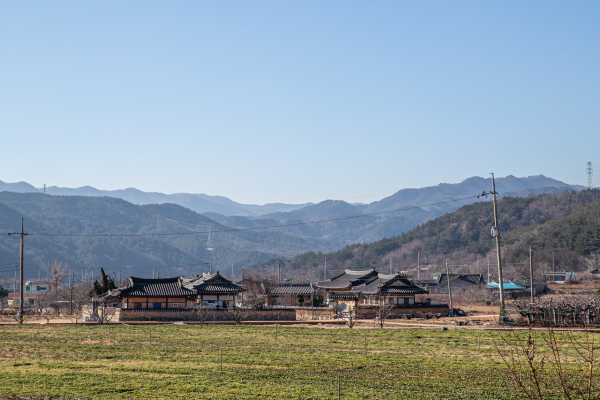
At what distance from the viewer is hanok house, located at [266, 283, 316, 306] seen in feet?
282

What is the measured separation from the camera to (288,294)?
286 feet

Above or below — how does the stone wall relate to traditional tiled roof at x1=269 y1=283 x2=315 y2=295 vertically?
below

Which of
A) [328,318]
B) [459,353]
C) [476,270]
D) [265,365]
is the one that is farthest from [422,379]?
[476,270]

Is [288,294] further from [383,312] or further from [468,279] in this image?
[468,279]

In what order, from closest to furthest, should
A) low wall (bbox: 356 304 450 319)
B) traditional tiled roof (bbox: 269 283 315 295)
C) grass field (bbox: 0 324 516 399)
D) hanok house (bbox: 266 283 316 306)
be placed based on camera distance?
grass field (bbox: 0 324 516 399) < low wall (bbox: 356 304 450 319) < hanok house (bbox: 266 283 316 306) < traditional tiled roof (bbox: 269 283 315 295)

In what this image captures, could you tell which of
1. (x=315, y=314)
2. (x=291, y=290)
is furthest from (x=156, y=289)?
(x=291, y=290)

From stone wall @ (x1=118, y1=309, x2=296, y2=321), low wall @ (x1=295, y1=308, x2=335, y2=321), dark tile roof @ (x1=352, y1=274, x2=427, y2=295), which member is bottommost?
low wall @ (x1=295, y1=308, x2=335, y2=321)

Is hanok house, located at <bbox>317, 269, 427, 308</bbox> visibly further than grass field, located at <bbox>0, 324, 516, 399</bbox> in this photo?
Yes

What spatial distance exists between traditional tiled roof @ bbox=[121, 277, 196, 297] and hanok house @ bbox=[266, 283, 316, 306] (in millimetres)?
21765

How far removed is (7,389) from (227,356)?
10.7 metres

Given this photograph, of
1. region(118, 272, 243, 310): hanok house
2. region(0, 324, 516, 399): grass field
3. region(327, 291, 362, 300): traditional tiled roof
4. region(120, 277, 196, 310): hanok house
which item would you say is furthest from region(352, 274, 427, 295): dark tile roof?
region(0, 324, 516, 399): grass field

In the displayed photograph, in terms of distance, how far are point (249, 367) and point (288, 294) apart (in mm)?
63104

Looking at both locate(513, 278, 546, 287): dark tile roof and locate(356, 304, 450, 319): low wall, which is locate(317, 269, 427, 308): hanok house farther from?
locate(513, 278, 546, 287): dark tile roof

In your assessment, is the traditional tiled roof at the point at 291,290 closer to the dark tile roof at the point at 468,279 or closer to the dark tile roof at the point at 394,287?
the dark tile roof at the point at 394,287
